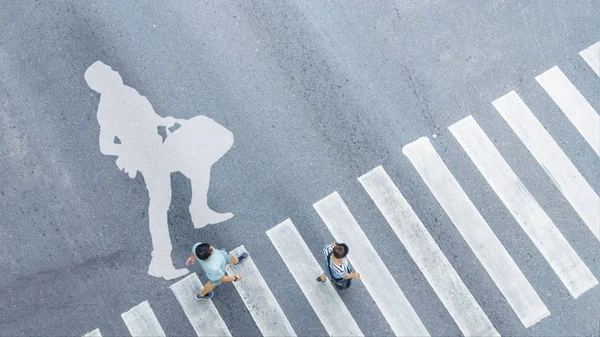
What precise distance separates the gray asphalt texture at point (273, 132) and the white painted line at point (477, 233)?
0.12 m

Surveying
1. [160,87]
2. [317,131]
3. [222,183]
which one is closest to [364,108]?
[317,131]

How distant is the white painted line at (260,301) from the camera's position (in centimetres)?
958

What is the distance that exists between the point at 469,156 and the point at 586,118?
81.2 inches

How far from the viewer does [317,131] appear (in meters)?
10.5

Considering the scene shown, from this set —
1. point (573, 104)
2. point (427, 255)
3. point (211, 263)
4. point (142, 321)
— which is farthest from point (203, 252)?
point (573, 104)

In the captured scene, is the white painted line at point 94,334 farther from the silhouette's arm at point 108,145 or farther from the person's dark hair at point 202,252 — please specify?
the silhouette's arm at point 108,145

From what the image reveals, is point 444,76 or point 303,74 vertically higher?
point 303,74

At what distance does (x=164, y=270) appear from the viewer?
32.2 ft

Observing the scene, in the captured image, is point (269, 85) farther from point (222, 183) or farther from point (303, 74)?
point (222, 183)

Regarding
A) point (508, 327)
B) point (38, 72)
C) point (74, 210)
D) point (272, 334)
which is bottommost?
point (508, 327)

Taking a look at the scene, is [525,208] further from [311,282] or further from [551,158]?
[311,282]

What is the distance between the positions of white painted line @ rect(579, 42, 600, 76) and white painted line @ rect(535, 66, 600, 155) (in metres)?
0.51

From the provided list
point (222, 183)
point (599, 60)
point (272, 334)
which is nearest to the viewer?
point (272, 334)

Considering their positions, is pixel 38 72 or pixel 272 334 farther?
pixel 38 72
